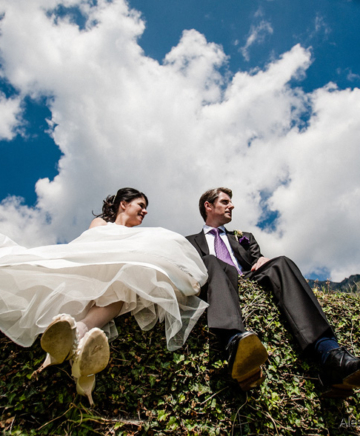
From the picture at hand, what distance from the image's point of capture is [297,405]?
223 cm

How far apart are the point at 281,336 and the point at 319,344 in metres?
0.52

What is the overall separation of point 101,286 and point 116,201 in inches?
110

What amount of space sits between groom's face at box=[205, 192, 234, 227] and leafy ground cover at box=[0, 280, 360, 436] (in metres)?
2.64

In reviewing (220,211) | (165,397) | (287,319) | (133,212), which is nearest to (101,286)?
(165,397)

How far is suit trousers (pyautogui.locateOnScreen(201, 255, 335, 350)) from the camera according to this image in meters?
2.38

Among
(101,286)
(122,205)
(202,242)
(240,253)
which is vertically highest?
(122,205)

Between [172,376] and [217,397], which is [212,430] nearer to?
[217,397]

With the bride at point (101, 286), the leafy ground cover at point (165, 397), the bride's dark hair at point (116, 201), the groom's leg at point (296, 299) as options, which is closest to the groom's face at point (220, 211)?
the bride's dark hair at point (116, 201)

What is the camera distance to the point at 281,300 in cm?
296

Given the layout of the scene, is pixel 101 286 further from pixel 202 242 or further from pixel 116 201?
pixel 116 201

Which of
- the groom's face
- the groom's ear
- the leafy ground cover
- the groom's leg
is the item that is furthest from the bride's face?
the groom's leg

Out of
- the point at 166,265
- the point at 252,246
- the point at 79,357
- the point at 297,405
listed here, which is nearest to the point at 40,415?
the point at 79,357

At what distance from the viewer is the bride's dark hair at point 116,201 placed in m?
4.81

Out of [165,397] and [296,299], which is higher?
[296,299]
